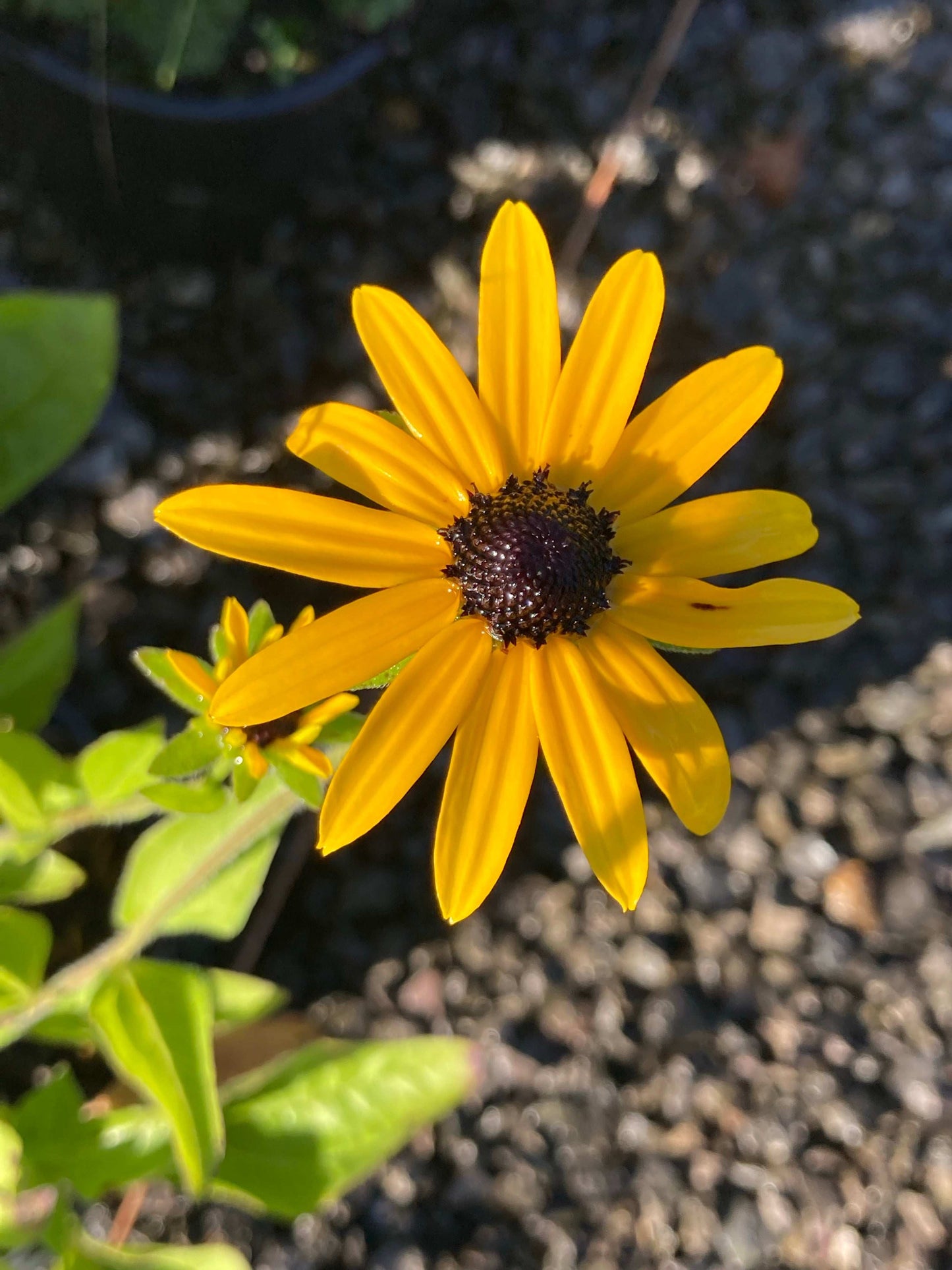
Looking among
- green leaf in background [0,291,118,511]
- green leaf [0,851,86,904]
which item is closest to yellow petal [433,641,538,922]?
green leaf [0,851,86,904]

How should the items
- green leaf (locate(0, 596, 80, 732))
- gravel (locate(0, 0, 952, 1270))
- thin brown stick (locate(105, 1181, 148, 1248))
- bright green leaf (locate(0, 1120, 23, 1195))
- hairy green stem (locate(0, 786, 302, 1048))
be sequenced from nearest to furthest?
hairy green stem (locate(0, 786, 302, 1048)), bright green leaf (locate(0, 1120, 23, 1195)), green leaf (locate(0, 596, 80, 732)), thin brown stick (locate(105, 1181, 148, 1248)), gravel (locate(0, 0, 952, 1270))

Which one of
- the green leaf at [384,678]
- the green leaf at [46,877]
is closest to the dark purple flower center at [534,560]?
the green leaf at [384,678]

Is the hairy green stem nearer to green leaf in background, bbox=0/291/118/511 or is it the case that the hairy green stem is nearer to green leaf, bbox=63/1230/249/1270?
green leaf, bbox=63/1230/249/1270

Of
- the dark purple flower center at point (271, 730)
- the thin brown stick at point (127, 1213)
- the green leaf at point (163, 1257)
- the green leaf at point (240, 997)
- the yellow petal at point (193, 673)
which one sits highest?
the yellow petal at point (193, 673)

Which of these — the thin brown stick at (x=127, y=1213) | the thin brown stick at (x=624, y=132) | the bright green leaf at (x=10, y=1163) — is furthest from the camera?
the thin brown stick at (x=624, y=132)

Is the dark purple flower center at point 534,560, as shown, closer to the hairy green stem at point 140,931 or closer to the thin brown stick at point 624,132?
the hairy green stem at point 140,931
